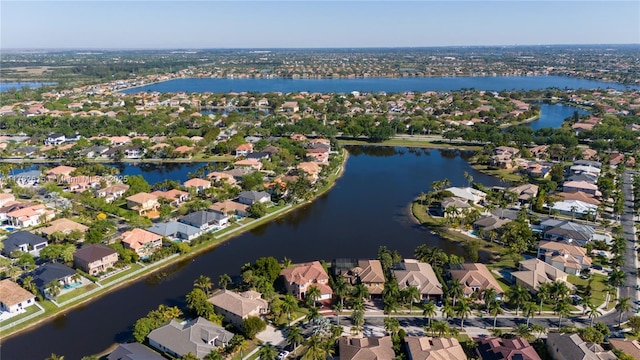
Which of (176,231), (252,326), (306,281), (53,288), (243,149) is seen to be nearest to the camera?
(252,326)

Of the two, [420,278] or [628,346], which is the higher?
[420,278]

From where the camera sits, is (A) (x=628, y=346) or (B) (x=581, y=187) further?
(B) (x=581, y=187)

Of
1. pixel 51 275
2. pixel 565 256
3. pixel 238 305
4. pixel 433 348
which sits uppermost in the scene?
pixel 51 275

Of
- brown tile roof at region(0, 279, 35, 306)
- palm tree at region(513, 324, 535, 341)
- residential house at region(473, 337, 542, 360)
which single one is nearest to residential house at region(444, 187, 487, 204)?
palm tree at region(513, 324, 535, 341)

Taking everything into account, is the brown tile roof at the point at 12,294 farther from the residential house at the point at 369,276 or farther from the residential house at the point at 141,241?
the residential house at the point at 369,276

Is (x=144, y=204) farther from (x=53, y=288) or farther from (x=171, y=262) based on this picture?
(x=53, y=288)

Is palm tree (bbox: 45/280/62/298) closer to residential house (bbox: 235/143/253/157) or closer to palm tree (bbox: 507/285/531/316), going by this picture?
palm tree (bbox: 507/285/531/316)

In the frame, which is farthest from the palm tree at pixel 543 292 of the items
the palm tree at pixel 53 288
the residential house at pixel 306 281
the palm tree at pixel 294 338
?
the palm tree at pixel 53 288

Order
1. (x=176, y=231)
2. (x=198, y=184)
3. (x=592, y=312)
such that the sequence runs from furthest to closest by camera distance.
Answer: (x=198, y=184) → (x=176, y=231) → (x=592, y=312)

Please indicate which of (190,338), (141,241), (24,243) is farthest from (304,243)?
(24,243)
